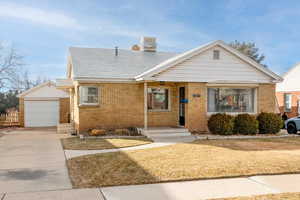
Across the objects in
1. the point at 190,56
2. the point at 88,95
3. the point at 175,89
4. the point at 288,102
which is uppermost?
the point at 190,56

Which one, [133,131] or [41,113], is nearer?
[133,131]

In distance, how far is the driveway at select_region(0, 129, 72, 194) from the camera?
560 cm

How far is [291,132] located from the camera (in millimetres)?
15867

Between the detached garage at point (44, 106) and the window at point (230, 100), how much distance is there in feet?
38.2

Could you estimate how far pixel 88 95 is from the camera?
14219 mm

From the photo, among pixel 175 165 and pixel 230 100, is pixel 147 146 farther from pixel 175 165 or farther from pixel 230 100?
pixel 230 100

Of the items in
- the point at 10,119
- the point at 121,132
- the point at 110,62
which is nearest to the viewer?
the point at 121,132

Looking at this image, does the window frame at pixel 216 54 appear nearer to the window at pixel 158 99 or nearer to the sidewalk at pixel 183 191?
the window at pixel 158 99

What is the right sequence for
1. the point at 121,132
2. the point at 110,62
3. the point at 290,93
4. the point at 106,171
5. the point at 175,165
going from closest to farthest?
the point at 106,171 < the point at 175,165 < the point at 121,132 < the point at 110,62 < the point at 290,93

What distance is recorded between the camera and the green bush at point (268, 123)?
14688 millimetres

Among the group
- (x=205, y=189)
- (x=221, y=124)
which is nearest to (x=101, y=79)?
(x=221, y=124)

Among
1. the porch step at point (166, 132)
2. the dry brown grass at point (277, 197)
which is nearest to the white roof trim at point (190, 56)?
the porch step at point (166, 132)

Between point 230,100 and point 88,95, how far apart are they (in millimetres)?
8141

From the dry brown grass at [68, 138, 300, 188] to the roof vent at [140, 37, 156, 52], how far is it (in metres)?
11.6
